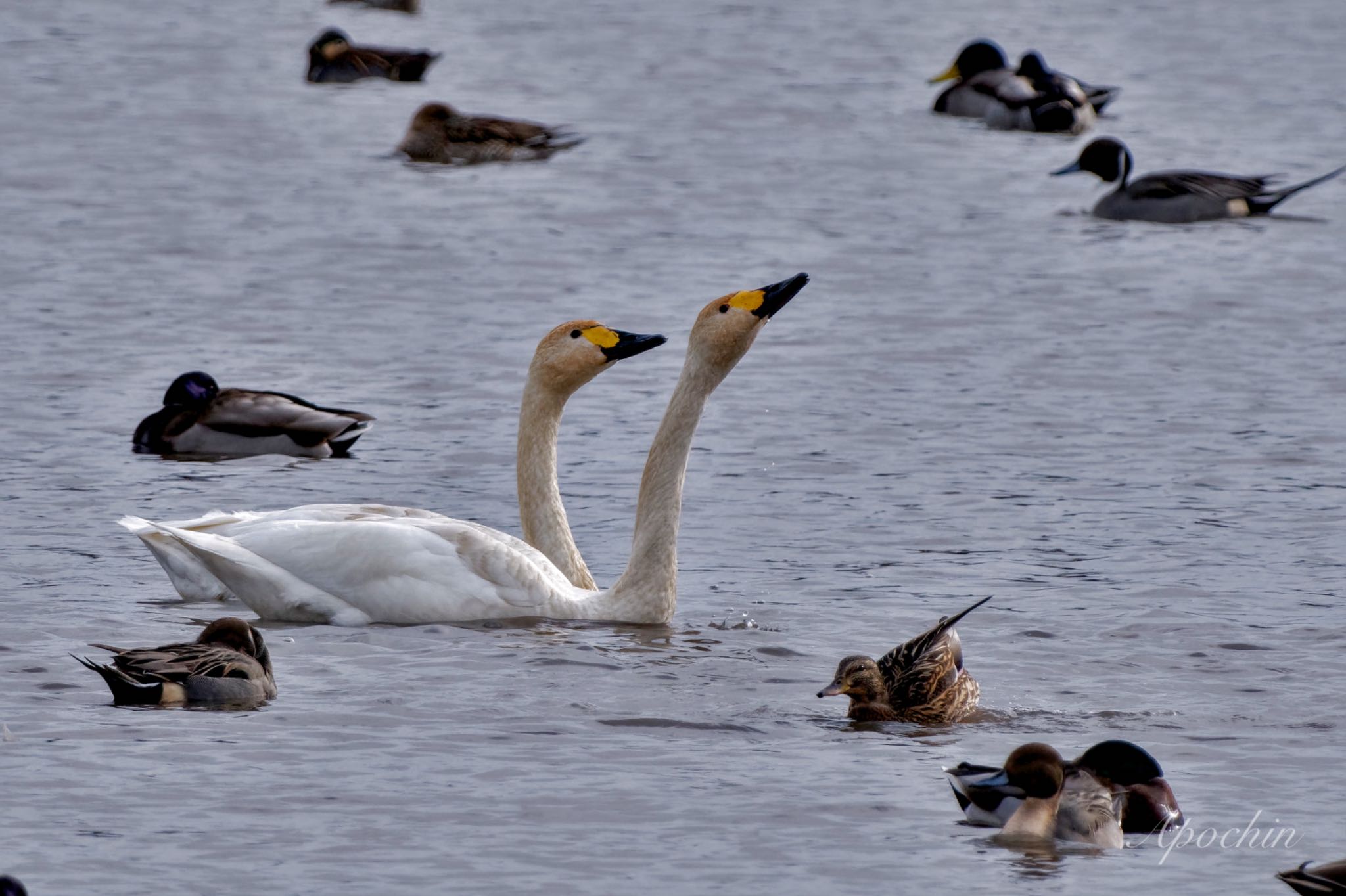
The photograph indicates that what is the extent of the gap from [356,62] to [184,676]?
22082 millimetres

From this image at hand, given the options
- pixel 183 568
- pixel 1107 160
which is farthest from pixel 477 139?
pixel 183 568

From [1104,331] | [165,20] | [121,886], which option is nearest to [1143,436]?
[1104,331]

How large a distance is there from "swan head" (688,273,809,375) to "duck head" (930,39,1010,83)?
19832 millimetres

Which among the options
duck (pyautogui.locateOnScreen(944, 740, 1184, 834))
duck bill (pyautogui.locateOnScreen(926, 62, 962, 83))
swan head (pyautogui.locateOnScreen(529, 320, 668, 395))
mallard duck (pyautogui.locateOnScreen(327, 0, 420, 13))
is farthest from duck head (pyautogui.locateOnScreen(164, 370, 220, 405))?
mallard duck (pyautogui.locateOnScreen(327, 0, 420, 13))

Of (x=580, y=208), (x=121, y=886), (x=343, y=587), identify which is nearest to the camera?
(x=121, y=886)

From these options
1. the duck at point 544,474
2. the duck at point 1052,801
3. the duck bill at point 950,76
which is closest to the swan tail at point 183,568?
the duck at point 544,474

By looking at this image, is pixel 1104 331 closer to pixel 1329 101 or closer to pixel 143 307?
pixel 143 307

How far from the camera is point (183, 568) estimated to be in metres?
11.1

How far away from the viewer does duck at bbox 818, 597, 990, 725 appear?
9.13m

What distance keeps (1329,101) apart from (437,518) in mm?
20210

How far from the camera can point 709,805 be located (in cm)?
818

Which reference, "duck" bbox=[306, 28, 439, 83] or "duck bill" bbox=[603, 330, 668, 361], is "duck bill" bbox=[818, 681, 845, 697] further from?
"duck" bbox=[306, 28, 439, 83]

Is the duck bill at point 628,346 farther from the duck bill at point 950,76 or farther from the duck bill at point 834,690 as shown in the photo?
the duck bill at point 950,76

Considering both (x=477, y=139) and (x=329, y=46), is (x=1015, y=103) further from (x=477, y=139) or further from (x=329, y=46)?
(x=329, y=46)
